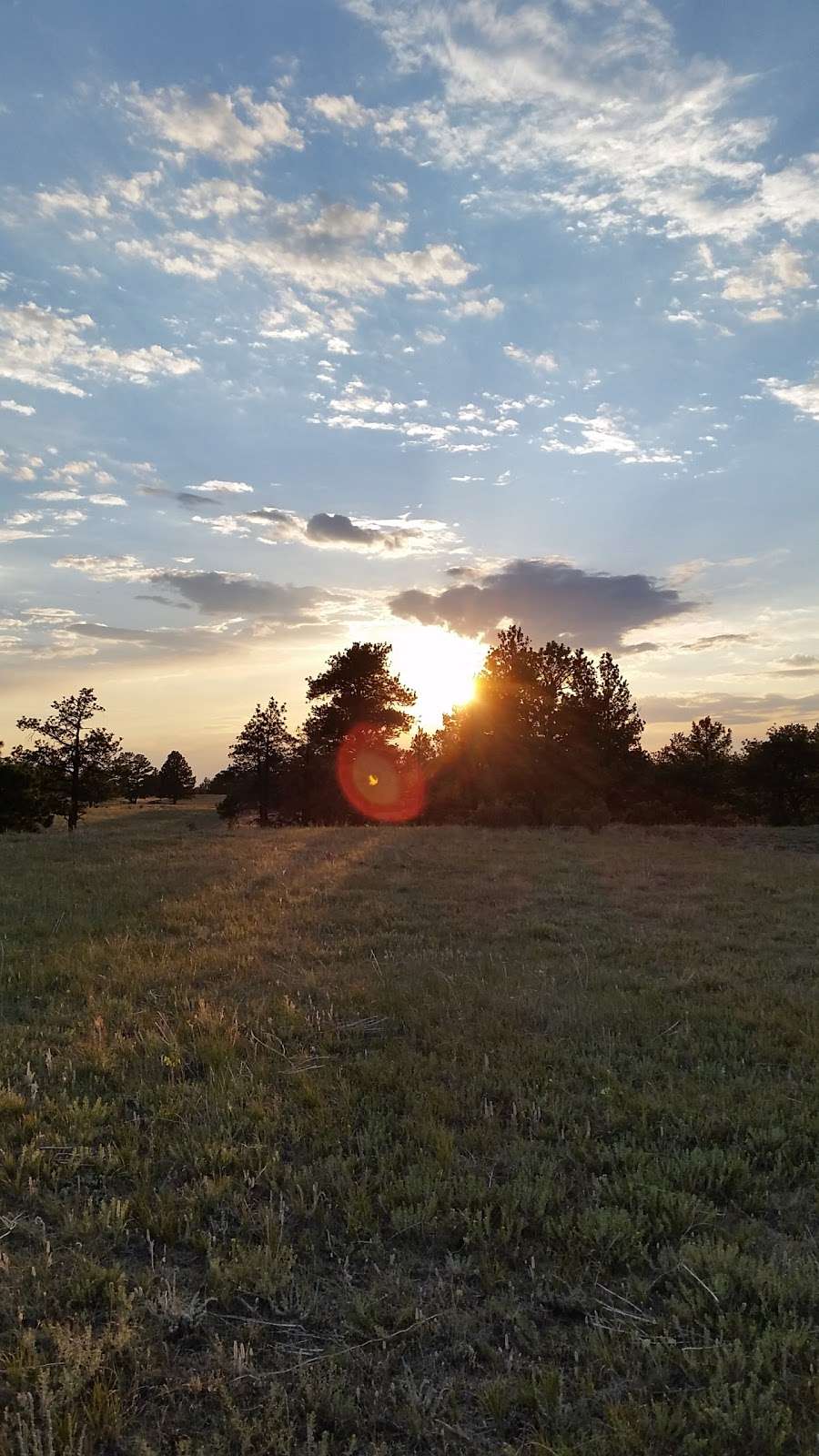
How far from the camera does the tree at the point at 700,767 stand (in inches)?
2002

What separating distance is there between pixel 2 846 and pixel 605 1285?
22.8 meters

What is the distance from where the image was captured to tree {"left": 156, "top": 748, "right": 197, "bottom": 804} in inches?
4183

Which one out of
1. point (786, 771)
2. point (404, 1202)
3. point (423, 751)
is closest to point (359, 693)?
point (423, 751)

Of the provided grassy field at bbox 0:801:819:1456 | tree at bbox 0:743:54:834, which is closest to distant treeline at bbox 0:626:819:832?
tree at bbox 0:743:54:834

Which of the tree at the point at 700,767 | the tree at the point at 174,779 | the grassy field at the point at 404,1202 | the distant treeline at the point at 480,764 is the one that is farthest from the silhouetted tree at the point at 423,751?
the tree at the point at 174,779

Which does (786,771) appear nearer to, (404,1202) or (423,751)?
(423,751)

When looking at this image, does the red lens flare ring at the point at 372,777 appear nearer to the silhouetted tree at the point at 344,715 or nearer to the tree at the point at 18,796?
the silhouetted tree at the point at 344,715

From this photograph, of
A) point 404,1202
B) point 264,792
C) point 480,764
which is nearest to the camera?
point 404,1202

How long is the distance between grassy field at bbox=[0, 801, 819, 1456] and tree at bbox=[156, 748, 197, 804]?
99.2 metres

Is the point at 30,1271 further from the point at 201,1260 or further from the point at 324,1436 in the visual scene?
the point at 324,1436

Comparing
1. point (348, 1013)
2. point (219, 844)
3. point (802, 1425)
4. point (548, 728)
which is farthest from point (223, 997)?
point (548, 728)

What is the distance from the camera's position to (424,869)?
63.0ft

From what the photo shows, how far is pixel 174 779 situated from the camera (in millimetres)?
106625

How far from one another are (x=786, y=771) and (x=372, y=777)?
2777 cm
